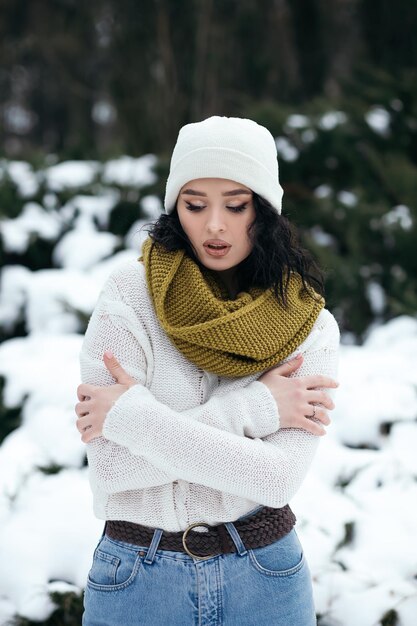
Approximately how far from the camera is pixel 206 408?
4.83 ft

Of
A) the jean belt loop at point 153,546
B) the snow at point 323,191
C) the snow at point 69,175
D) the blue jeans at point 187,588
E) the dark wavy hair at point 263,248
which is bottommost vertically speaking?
the snow at point 69,175

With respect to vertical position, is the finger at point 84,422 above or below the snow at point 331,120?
above

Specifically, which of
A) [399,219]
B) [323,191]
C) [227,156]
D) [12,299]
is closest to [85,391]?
[227,156]

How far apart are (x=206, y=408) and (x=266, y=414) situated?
4.4 inches

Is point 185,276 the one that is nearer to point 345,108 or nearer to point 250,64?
point 345,108

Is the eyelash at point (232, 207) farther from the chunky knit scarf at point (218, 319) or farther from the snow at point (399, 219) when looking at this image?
the snow at point (399, 219)

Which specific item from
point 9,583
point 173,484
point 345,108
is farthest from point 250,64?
point 173,484

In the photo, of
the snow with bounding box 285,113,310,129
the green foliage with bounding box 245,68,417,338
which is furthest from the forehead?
the snow with bounding box 285,113,310,129

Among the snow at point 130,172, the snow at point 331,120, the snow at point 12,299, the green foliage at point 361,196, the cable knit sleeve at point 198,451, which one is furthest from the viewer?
the snow at point 331,120

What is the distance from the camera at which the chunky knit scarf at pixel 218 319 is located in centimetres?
147

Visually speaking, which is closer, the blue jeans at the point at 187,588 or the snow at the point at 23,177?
the blue jeans at the point at 187,588

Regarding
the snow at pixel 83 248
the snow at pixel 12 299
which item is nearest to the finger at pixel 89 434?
the snow at pixel 12 299

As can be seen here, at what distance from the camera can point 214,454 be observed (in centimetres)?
140

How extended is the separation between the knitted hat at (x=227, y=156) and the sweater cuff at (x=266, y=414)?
0.39 metres
